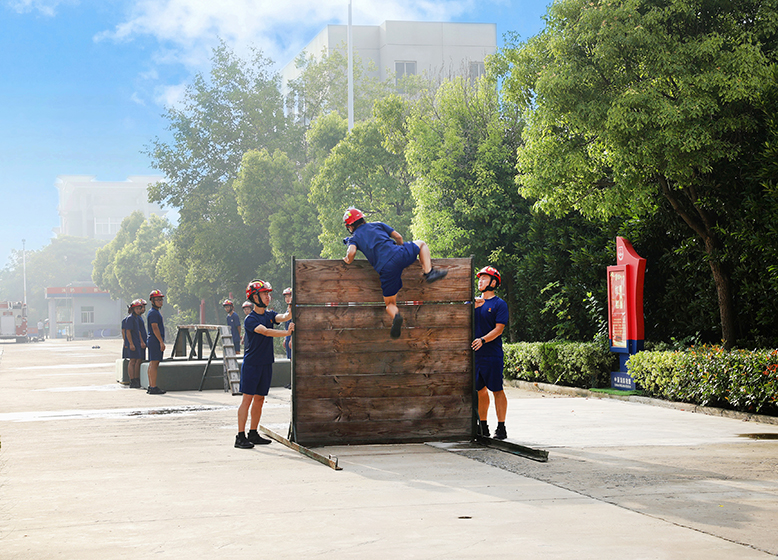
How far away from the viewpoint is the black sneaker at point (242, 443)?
9992mm

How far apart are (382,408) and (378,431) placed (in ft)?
0.85

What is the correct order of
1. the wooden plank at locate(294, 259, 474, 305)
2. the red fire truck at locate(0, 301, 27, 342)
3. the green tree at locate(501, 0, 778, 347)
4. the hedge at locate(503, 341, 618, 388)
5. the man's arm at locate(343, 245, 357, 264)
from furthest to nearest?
the red fire truck at locate(0, 301, 27, 342), the hedge at locate(503, 341, 618, 388), the green tree at locate(501, 0, 778, 347), the wooden plank at locate(294, 259, 474, 305), the man's arm at locate(343, 245, 357, 264)

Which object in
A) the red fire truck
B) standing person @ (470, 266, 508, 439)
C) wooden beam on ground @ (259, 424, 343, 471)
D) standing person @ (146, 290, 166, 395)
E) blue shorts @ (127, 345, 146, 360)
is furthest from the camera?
the red fire truck

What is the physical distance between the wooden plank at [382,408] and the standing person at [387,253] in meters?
0.81

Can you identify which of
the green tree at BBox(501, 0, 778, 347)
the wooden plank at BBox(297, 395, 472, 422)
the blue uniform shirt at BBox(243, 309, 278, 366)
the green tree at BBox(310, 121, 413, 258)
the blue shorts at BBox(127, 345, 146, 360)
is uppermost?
the green tree at BBox(310, 121, 413, 258)

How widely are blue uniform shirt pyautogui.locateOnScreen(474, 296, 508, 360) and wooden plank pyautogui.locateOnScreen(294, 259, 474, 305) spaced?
1.35 ft

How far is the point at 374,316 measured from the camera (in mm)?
9664

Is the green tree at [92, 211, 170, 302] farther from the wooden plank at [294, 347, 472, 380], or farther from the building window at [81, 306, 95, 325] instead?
the wooden plank at [294, 347, 472, 380]

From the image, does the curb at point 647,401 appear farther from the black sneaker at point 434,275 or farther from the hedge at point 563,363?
the black sneaker at point 434,275

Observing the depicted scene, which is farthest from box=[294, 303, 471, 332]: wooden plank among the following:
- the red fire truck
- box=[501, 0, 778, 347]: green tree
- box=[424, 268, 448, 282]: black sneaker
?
the red fire truck

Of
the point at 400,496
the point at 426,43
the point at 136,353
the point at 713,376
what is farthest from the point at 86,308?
the point at 400,496

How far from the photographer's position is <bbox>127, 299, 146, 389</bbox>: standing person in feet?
62.0

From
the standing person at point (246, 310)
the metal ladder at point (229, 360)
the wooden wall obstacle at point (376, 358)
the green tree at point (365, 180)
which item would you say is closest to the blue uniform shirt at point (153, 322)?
the metal ladder at point (229, 360)

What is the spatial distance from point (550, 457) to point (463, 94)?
1843 cm
